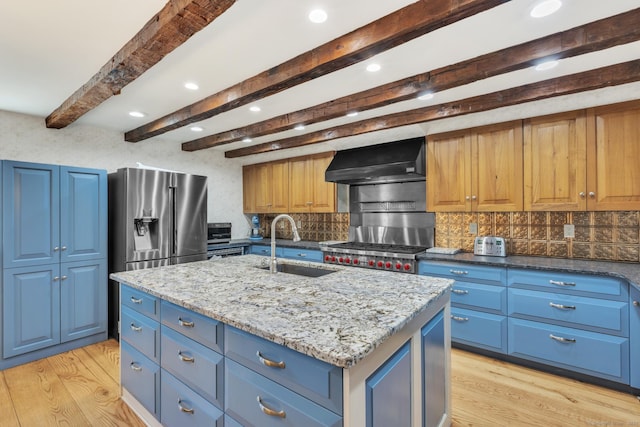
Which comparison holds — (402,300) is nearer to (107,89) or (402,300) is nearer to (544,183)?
(544,183)

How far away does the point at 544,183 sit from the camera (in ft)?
9.32

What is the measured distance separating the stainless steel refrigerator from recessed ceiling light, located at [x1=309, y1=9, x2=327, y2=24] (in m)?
2.62

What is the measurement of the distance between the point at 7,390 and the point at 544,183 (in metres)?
4.79

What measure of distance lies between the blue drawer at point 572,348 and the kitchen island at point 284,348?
4.02 ft

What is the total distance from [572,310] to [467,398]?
3.57 ft

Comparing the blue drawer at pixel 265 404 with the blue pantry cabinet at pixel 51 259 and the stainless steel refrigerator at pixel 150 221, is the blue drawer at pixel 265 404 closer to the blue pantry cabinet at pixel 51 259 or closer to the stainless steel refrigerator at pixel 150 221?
the stainless steel refrigerator at pixel 150 221

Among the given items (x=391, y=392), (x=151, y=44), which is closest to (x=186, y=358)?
(x=391, y=392)

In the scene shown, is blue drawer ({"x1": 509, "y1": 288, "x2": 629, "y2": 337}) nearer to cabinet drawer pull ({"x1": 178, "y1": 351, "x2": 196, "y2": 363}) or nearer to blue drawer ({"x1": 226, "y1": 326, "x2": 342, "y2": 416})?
blue drawer ({"x1": 226, "y1": 326, "x2": 342, "y2": 416})

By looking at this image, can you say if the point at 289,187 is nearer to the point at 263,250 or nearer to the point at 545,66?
the point at 263,250

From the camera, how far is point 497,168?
307cm

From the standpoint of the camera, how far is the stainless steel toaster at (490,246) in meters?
3.03

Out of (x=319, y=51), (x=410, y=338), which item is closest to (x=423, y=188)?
(x=319, y=51)

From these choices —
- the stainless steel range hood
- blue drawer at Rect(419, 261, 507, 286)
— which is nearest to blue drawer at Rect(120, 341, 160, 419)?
blue drawer at Rect(419, 261, 507, 286)

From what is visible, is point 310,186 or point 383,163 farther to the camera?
point 310,186
